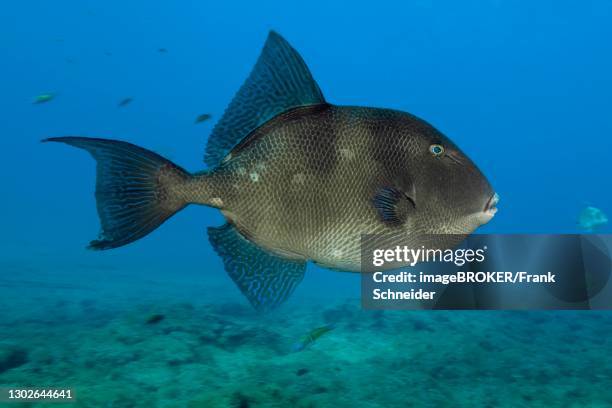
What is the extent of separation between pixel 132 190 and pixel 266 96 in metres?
0.60

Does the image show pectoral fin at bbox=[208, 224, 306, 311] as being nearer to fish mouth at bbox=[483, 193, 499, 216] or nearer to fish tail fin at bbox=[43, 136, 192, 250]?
fish tail fin at bbox=[43, 136, 192, 250]

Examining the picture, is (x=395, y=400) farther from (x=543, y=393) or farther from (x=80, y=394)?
(x=80, y=394)

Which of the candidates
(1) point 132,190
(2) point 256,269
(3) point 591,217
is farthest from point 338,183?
(3) point 591,217

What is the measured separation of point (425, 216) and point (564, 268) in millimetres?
2080

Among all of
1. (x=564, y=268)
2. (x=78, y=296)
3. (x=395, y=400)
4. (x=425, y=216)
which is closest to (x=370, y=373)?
(x=395, y=400)

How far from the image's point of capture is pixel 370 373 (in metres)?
4.29

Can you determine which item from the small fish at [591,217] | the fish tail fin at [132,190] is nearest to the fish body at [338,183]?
the fish tail fin at [132,190]

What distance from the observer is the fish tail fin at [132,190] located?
4.80ft

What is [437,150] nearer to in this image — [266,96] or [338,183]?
[338,183]

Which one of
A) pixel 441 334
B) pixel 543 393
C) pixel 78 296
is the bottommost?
pixel 543 393

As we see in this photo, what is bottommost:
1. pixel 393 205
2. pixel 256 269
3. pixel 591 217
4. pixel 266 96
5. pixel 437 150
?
pixel 256 269

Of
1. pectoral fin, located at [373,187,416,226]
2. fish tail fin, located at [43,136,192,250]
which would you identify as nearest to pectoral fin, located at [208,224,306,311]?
fish tail fin, located at [43,136,192,250]

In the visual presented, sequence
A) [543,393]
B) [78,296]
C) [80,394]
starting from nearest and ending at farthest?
[80,394], [543,393], [78,296]

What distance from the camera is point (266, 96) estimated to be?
5.42 feet
